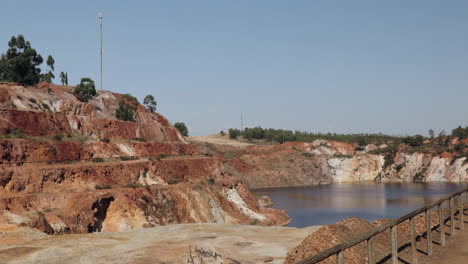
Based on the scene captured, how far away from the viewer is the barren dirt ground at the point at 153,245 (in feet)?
73.2

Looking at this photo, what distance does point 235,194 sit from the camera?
220ft

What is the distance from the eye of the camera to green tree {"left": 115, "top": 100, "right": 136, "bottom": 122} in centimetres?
8719

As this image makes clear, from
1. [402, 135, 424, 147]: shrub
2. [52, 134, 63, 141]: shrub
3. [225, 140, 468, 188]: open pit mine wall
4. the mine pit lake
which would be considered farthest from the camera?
[402, 135, 424, 147]: shrub

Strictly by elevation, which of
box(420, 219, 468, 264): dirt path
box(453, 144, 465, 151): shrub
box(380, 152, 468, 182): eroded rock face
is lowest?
box(380, 152, 468, 182): eroded rock face

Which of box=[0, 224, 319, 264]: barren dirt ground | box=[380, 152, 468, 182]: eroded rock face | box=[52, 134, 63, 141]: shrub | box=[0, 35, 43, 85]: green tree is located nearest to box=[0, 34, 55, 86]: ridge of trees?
box=[0, 35, 43, 85]: green tree

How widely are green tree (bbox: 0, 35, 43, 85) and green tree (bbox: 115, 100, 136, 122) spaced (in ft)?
59.7

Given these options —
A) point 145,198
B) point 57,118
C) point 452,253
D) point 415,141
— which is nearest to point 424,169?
point 415,141

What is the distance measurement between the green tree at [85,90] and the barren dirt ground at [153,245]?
5694 cm

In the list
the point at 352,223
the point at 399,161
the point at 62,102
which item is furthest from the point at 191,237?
the point at 399,161

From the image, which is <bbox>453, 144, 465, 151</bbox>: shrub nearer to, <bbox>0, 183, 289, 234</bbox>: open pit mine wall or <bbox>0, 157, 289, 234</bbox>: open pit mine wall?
<bbox>0, 157, 289, 234</bbox>: open pit mine wall

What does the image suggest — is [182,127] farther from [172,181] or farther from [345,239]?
[345,239]

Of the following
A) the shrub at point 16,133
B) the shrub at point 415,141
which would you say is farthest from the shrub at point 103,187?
the shrub at point 415,141

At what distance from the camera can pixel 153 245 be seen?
2573 cm

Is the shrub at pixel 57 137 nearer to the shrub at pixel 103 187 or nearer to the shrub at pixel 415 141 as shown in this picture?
the shrub at pixel 103 187
